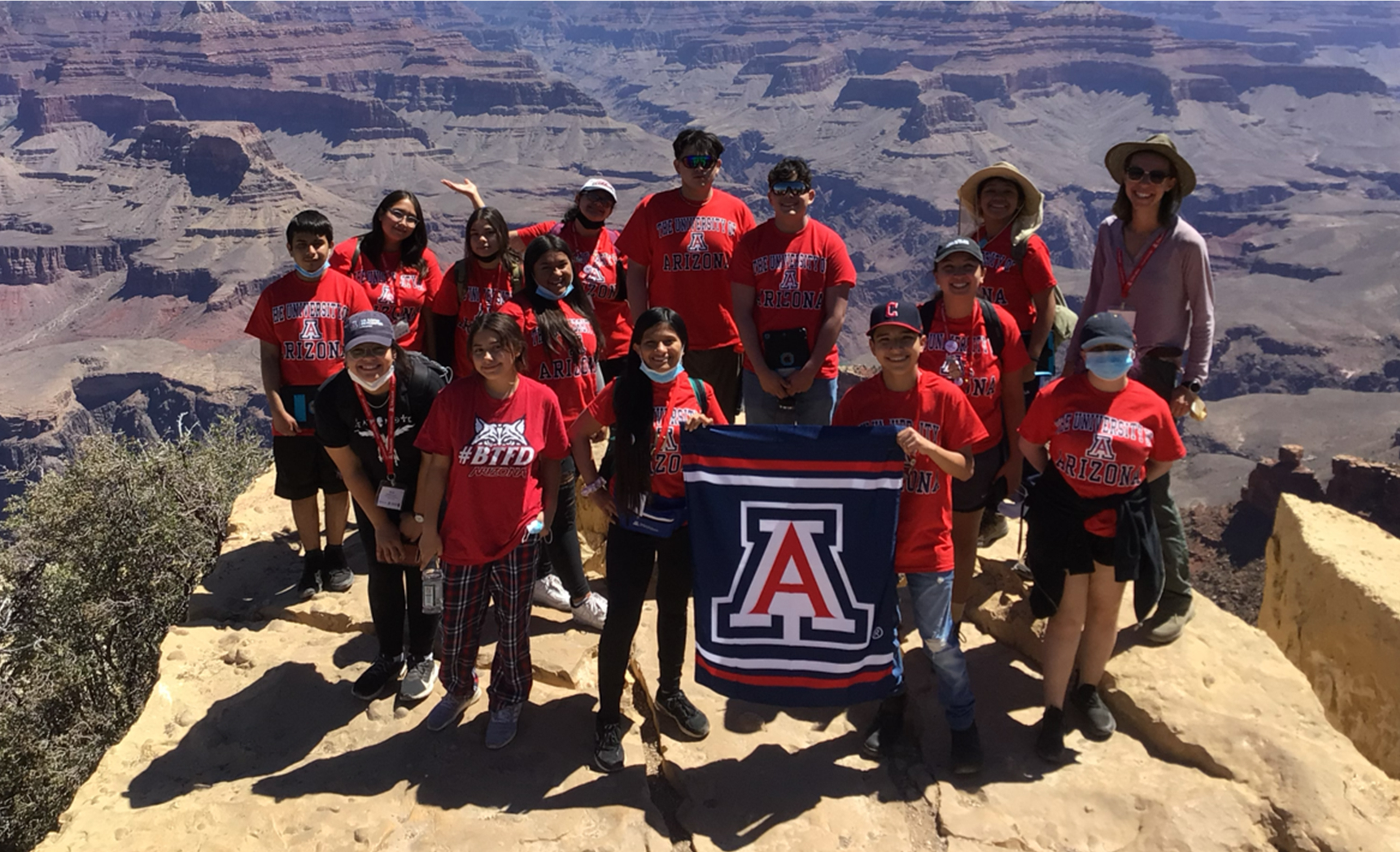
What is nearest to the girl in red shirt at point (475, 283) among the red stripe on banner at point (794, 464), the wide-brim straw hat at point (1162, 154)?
the red stripe on banner at point (794, 464)

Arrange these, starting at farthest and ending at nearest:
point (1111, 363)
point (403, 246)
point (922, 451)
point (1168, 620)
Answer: point (403, 246) < point (1168, 620) < point (1111, 363) < point (922, 451)

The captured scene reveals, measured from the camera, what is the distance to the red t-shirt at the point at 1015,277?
5.69 meters

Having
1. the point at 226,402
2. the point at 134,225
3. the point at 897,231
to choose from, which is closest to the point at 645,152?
the point at 897,231

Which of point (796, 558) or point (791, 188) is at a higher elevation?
point (791, 188)

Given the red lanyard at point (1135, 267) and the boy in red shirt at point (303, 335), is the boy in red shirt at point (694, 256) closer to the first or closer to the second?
the boy in red shirt at point (303, 335)

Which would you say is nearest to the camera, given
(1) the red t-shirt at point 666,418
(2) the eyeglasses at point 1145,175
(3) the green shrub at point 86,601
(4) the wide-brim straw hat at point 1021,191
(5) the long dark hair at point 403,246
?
(1) the red t-shirt at point 666,418

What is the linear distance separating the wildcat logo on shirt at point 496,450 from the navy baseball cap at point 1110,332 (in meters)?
2.81

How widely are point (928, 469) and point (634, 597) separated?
5.23 feet


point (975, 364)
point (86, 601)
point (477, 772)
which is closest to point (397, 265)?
point (477, 772)

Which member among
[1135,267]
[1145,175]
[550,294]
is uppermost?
[1145,175]

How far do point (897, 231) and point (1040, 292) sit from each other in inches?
6535

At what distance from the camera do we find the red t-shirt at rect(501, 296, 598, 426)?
551cm

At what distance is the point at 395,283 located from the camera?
6.42 m

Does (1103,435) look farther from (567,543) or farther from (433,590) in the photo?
(433,590)
